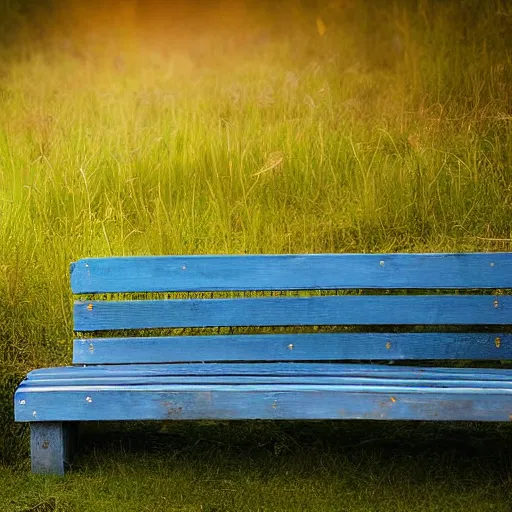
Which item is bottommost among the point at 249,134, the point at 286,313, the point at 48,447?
the point at 48,447

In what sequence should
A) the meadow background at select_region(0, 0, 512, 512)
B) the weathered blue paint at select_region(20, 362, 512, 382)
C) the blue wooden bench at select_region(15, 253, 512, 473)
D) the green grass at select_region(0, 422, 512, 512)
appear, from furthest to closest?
the meadow background at select_region(0, 0, 512, 512) < the blue wooden bench at select_region(15, 253, 512, 473) < the weathered blue paint at select_region(20, 362, 512, 382) < the green grass at select_region(0, 422, 512, 512)

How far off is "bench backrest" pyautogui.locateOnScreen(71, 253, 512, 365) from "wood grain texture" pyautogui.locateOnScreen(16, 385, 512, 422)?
37cm

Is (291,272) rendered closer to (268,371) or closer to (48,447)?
(268,371)

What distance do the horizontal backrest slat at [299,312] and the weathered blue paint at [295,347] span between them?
0.16 ft

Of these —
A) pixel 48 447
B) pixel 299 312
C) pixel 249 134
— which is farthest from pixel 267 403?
pixel 249 134

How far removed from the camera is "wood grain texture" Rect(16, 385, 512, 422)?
237 centimetres

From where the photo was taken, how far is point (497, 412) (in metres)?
2.37

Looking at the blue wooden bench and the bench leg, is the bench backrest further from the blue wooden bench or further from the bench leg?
the bench leg

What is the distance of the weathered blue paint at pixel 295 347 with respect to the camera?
2.83m

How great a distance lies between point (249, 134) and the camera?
10.8 feet

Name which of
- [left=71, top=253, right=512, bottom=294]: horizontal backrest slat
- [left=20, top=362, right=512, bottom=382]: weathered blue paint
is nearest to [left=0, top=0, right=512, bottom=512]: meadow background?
[left=71, top=253, right=512, bottom=294]: horizontal backrest slat

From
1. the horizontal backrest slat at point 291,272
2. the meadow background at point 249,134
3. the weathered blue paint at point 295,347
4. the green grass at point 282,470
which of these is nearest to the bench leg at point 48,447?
the green grass at point 282,470

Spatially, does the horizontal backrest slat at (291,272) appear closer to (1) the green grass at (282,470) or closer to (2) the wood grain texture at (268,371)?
(2) the wood grain texture at (268,371)

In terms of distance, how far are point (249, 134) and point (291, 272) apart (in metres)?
0.71
